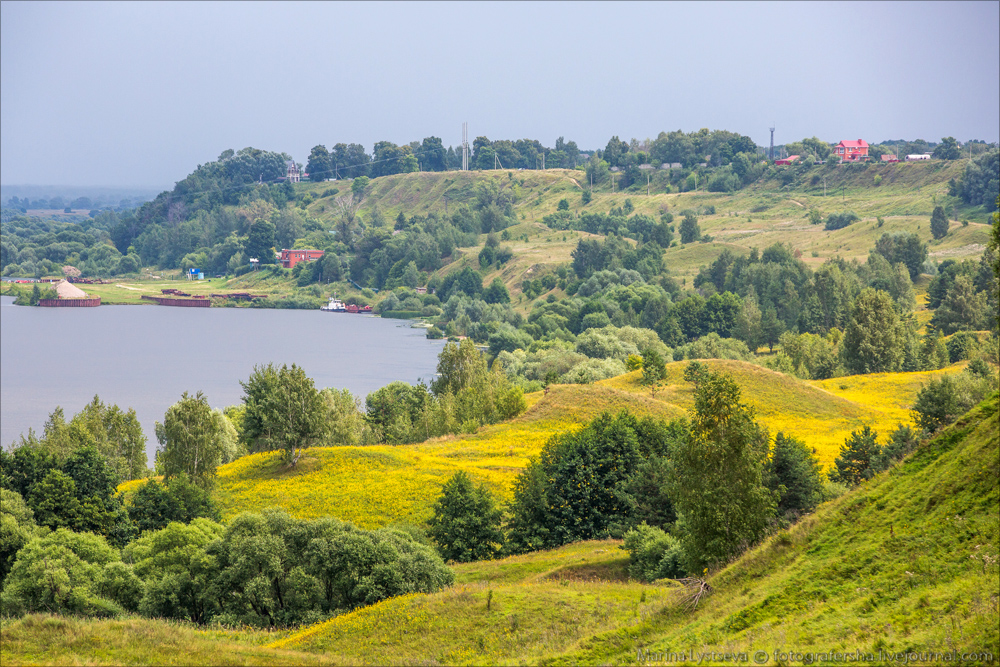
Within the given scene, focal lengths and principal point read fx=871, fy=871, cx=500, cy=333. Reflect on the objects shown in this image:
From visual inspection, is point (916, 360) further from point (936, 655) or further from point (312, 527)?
point (936, 655)

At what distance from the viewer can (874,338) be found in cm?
9244

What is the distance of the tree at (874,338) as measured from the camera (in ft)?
301

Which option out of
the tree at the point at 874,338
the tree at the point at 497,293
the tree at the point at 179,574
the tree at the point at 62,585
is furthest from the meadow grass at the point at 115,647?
the tree at the point at 497,293

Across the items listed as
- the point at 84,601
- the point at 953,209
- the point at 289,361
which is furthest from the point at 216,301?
the point at 84,601

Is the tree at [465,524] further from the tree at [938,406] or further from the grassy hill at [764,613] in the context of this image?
the tree at [938,406]

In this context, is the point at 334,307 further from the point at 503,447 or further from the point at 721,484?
the point at 721,484

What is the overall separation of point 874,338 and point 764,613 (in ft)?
268

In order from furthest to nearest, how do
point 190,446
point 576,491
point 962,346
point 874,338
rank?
1. point 962,346
2. point 874,338
3. point 190,446
4. point 576,491

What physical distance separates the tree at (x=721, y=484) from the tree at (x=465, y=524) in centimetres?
1472

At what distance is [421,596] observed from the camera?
27.6 meters

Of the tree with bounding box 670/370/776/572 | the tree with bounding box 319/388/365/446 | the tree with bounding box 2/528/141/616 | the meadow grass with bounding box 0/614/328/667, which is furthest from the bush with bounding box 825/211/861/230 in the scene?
the meadow grass with bounding box 0/614/328/667

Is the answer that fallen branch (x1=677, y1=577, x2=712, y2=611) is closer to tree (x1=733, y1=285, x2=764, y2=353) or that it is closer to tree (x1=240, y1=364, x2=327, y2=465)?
tree (x1=240, y1=364, x2=327, y2=465)

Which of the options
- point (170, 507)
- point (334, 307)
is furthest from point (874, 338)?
point (334, 307)

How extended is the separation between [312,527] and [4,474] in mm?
20582
